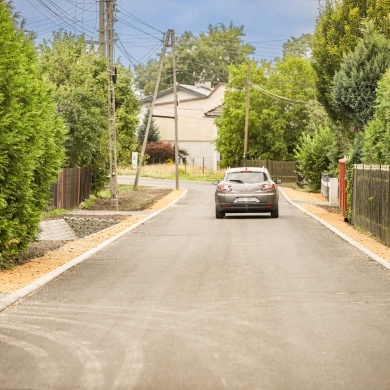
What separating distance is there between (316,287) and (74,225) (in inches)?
631

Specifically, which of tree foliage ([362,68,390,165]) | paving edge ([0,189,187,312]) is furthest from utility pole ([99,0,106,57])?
paving edge ([0,189,187,312])

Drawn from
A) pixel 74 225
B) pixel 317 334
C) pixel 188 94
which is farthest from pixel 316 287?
pixel 188 94

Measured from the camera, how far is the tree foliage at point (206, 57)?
142 m

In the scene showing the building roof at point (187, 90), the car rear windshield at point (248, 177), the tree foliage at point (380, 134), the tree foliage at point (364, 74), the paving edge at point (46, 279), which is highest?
the building roof at point (187, 90)

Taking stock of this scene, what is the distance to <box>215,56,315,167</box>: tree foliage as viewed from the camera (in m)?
76.4

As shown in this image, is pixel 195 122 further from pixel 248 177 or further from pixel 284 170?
pixel 248 177

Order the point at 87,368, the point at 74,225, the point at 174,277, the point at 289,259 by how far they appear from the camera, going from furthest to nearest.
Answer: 1. the point at 74,225
2. the point at 289,259
3. the point at 174,277
4. the point at 87,368

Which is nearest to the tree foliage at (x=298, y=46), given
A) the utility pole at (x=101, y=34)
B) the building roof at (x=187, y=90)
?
the building roof at (x=187, y=90)

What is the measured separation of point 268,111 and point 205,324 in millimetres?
67170

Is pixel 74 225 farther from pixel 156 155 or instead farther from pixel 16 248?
pixel 156 155

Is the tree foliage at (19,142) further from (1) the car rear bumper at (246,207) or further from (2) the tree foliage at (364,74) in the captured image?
(2) the tree foliage at (364,74)

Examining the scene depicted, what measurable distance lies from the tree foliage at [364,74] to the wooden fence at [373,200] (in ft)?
30.6

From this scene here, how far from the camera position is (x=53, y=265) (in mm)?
15727

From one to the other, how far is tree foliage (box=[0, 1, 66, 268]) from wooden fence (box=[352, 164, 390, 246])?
726 cm
